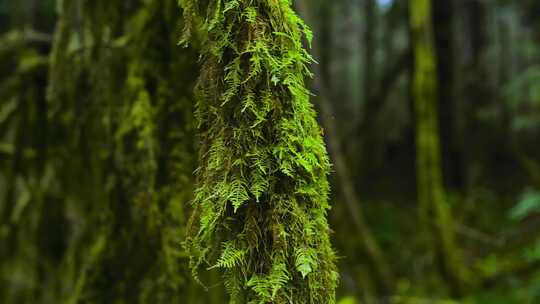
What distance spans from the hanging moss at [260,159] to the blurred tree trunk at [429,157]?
19.6 ft

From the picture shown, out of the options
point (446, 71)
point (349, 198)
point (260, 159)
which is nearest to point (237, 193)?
point (260, 159)

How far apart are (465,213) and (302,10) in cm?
684

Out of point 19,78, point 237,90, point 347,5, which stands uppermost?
point 347,5

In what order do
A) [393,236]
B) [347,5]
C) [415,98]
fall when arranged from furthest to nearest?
[347,5] → [393,236] → [415,98]

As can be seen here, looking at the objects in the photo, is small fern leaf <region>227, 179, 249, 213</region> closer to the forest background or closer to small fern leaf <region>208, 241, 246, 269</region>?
small fern leaf <region>208, 241, 246, 269</region>

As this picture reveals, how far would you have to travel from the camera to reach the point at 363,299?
5.43m

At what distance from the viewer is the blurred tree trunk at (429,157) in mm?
6832

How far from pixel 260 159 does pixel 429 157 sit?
245 inches

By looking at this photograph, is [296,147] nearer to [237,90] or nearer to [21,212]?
[237,90]

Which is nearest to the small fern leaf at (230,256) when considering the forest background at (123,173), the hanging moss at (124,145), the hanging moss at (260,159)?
the hanging moss at (260,159)

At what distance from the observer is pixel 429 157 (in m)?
7.02

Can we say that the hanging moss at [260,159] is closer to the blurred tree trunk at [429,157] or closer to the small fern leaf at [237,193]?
the small fern leaf at [237,193]

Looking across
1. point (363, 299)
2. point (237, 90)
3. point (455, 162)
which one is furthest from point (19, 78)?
point (455, 162)

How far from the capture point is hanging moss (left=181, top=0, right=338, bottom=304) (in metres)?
1.08
